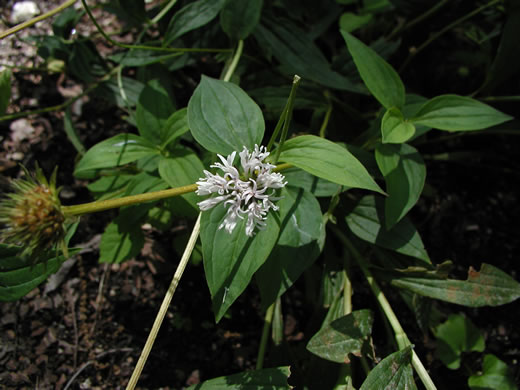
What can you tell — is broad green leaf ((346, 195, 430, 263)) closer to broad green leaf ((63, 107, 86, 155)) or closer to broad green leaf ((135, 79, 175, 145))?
broad green leaf ((135, 79, 175, 145))

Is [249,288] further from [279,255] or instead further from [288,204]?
[288,204]

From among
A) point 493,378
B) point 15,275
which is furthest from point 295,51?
point 493,378

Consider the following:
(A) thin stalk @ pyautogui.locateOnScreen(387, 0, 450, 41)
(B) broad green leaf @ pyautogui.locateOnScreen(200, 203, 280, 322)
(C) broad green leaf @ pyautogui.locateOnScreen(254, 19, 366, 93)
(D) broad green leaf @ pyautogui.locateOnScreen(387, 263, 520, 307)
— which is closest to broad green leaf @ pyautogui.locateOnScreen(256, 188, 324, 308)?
(B) broad green leaf @ pyautogui.locateOnScreen(200, 203, 280, 322)

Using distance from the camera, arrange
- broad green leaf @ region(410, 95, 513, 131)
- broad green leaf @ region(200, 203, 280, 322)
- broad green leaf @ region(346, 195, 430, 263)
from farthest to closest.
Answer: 1. broad green leaf @ region(346, 195, 430, 263)
2. broad green leaf @ region(410, 95, 513, 131)
3. broad green leaf @ region(200, 203, 280, 322)

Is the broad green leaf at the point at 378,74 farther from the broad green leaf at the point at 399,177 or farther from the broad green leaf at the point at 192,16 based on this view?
the broad green leaf at the point at 192,16

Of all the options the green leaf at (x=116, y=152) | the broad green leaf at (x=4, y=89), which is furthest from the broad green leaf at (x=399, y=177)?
the broad green leaf at (x=4, y=89)

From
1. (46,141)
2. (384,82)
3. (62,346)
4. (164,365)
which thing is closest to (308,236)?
(384,82)
